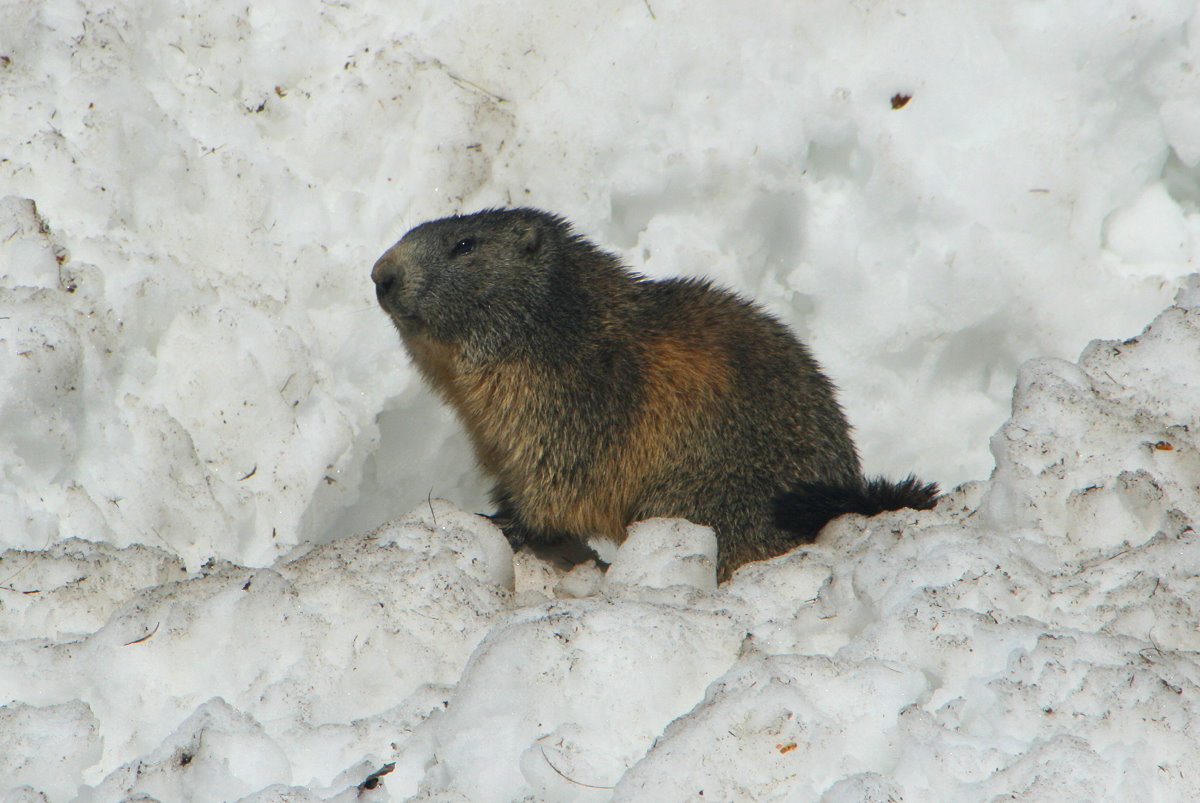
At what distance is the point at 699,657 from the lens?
318 cm

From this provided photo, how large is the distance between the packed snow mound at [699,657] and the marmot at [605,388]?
68 cm

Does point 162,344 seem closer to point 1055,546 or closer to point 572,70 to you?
point 572,70

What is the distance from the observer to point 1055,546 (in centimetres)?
369

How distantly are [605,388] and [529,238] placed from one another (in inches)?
31.6

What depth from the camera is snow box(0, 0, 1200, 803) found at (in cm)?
294

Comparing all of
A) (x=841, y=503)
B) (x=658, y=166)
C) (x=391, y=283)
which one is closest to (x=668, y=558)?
(x=841, y=503)

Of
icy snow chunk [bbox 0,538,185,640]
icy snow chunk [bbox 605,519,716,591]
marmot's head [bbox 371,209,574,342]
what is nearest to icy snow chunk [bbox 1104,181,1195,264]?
marmot's head [bbox 371,209,574,342]

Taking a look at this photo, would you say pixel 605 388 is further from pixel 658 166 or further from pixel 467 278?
pixel 658 166

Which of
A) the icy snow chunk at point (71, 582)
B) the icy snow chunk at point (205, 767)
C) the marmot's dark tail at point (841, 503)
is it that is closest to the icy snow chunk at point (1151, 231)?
the marmot's dark tail at point (841, 503)

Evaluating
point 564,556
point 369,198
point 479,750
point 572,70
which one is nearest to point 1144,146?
point 572,70

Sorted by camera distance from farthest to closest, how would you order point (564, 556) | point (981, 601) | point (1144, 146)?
point (1144, 146), point (564, 556), point (981, 601)

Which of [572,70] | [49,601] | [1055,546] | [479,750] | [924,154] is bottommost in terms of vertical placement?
[49,601]

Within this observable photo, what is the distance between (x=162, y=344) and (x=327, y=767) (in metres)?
3.09

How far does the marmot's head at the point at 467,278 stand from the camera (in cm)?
515
